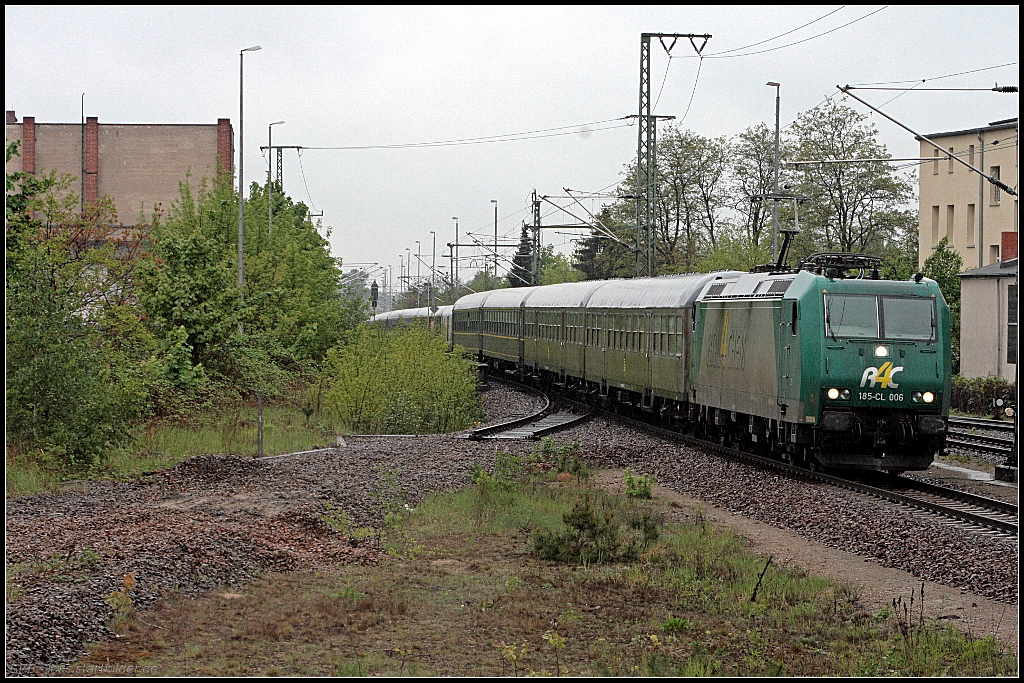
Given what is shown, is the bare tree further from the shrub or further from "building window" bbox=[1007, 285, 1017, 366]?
the shrub

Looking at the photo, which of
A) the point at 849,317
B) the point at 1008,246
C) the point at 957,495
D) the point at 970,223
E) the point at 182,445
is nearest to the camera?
the point at 957,495

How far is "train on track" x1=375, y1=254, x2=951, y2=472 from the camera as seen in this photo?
58.9 feet

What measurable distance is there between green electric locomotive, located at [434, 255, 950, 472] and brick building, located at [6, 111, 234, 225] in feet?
154

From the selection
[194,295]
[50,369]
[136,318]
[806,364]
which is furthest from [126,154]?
[806,364]

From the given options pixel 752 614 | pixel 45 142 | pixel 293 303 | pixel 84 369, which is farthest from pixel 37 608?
pixel 45 142

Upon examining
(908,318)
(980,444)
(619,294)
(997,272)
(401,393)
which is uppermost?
(997,272)

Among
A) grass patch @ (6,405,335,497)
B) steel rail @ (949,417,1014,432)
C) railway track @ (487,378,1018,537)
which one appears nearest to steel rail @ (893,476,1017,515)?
railway track @ (487,378,1018,537)

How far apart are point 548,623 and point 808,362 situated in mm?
9158

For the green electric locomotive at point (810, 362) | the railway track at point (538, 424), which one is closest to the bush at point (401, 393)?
the railway track at point (538, 424)

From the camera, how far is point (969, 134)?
65.2 m

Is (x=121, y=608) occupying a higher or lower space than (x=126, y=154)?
lower

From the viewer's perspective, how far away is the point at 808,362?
1797cm

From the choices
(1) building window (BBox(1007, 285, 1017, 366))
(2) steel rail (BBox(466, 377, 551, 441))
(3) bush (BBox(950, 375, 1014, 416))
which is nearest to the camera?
(2) steel rail (BBox(466, 377, 551, 441))

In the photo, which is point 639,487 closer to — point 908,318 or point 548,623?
point 908,318
